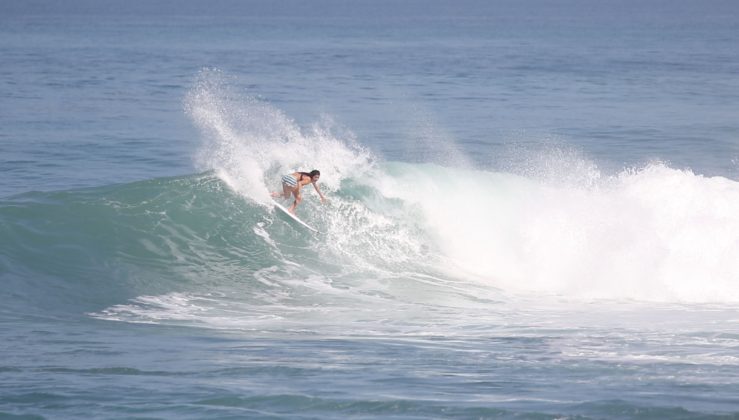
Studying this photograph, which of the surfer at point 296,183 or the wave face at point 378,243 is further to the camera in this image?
the surfer at point 296,183

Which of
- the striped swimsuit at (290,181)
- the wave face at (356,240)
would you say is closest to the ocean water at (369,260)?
the wave face at (356,240)

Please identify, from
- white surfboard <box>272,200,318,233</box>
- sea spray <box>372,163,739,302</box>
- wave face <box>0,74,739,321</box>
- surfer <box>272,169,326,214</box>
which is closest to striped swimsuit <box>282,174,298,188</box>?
surfer <box>272,169,326,214</box>

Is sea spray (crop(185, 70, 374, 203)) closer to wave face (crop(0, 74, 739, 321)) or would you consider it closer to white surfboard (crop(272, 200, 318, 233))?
wave face (crop(0, 74, 739, 321))

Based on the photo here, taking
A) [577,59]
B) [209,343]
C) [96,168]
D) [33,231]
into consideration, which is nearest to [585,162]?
[96,168]

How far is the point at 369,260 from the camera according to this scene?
1669 cm

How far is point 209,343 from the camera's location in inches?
422

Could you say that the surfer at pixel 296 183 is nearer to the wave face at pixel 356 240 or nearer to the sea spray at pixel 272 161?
the wave face at pixel 356 240

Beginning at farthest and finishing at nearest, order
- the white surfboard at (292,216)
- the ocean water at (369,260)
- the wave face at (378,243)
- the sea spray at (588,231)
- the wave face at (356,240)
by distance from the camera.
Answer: the white surfboard at (292,216) → the sea spray at (588,231) → the wave face at (378,243) → the wave face at (356,240) → the ocean water at (369,260)

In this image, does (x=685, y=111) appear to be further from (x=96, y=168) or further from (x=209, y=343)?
(x=209, y=343)

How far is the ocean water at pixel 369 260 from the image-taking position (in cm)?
893

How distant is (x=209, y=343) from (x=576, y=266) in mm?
7492

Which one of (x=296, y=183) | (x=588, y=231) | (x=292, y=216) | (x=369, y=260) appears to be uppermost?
(x=296, y=183)

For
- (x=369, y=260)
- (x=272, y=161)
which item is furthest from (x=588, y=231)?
(x=272, y=161)

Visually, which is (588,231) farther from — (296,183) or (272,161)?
(272,161)
